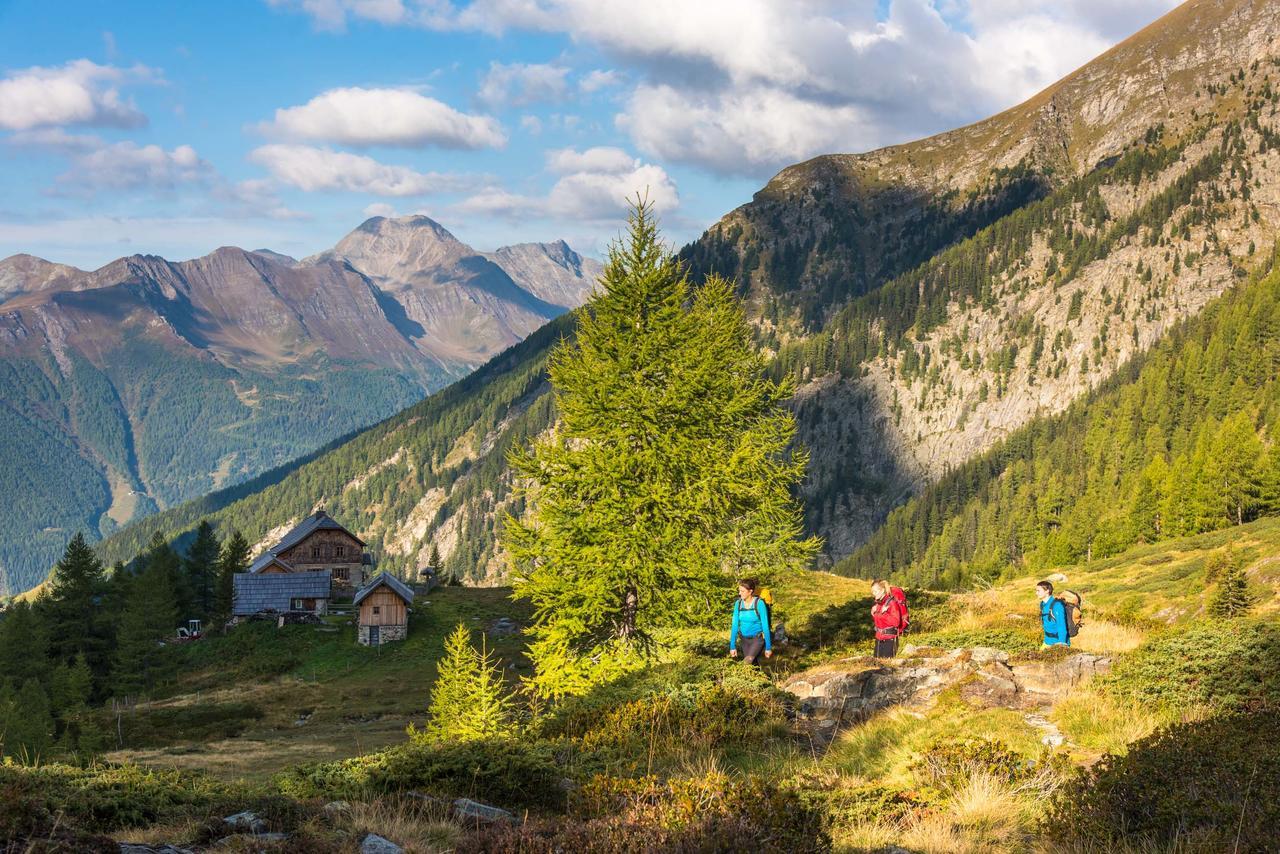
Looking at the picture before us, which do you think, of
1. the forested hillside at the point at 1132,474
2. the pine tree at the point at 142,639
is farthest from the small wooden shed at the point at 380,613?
the forested hillside at the point at 1132,474

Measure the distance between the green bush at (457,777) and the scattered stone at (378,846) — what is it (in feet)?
7.45

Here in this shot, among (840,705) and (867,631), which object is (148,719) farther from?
(840,705)

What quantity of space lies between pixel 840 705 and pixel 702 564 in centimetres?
584

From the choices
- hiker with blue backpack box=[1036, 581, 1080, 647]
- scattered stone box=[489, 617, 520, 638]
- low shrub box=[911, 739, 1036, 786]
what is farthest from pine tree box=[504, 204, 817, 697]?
scattered stone box=[489, 617, 520, 638]

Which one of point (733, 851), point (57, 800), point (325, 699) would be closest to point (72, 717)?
point (325, 699)

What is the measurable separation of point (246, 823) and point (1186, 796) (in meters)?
9.14

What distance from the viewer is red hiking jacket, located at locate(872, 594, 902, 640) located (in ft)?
61.5

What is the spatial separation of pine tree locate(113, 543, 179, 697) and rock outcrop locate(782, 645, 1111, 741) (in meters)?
66.8

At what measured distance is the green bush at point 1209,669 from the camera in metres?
12.7

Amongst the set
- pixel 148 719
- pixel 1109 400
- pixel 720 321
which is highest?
pixel 1109 400

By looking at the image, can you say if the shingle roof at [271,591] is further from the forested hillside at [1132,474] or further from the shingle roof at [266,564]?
the forested hillside at [1132,474]

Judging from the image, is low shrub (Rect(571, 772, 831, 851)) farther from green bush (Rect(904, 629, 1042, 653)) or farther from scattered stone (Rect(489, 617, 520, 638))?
scattered stone (Rect(489, 617, 520, 638))

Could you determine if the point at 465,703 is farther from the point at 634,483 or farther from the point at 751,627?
the point at 751,627

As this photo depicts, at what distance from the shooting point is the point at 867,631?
84.4ft
